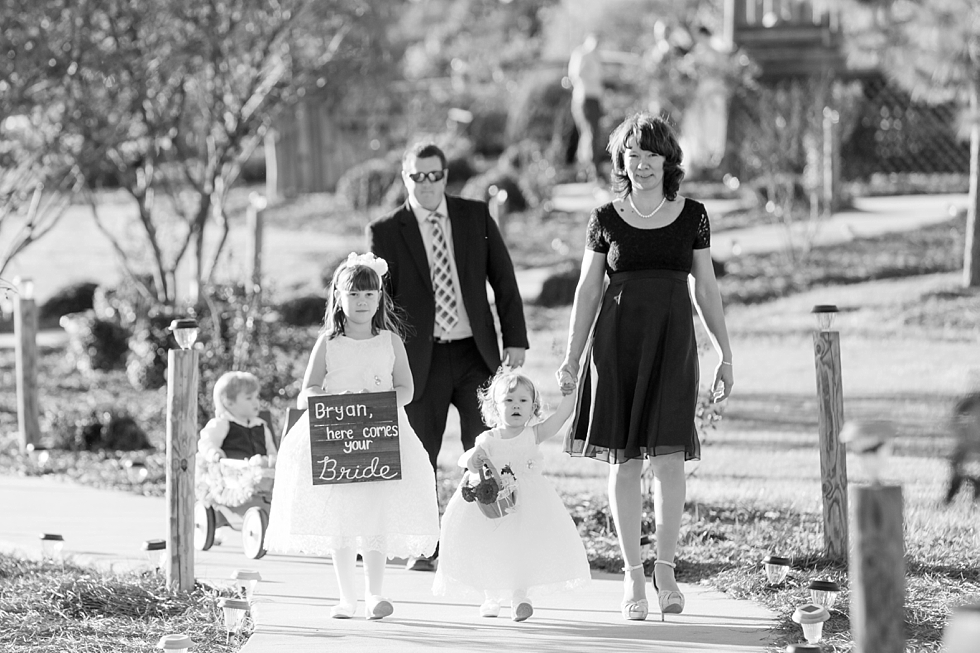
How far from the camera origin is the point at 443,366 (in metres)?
5.90

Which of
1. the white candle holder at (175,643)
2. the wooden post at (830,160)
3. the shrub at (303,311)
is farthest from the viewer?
the wooden post at (830,160)

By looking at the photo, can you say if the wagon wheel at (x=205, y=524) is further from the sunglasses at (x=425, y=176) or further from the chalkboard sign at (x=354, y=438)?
the sunglasses at (x=425, y=176)

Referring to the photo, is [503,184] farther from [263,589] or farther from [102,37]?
[263,589]

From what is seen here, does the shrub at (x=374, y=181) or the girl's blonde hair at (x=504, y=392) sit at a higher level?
the shrub at (x=374, y=181)

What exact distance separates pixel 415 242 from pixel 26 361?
15.2 ft

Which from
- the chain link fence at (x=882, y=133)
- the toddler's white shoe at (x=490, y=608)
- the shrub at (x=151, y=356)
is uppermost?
the chain link fence at (x=882, y=133)

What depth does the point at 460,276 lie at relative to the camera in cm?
589

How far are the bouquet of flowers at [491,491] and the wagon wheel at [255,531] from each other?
53.5 inches

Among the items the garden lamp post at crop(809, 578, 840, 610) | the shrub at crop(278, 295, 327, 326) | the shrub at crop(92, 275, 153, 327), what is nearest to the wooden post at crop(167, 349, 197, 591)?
the garden lamp post at crop(809, 578, 840, 610)

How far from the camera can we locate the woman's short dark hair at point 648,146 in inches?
198

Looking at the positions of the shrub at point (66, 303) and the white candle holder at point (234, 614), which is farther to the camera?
the shrub at point (66, 303)

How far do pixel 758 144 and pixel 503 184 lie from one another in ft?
12.1

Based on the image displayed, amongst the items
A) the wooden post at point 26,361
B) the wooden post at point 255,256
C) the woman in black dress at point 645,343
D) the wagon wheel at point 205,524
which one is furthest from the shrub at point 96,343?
the woman in black dress at point 645,343

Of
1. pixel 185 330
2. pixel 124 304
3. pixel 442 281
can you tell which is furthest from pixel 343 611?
pixel 124 304
